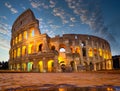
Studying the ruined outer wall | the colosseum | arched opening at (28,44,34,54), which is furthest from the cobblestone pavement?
arched opening at (28,44,34,54)

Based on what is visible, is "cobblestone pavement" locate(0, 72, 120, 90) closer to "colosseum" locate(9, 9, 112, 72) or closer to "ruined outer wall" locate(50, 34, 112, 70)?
"colosseum" locate(9, 9, 112, 72)

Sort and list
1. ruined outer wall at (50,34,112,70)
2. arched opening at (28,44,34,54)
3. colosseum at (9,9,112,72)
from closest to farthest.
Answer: colosseum at (9,9,112,72), ruined outer wall at (50,34,112,70), arched opening at (28,44,34,54)

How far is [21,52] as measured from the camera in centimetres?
3594

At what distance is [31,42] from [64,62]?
9985mm

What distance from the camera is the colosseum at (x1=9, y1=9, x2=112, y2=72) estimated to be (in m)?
28.4

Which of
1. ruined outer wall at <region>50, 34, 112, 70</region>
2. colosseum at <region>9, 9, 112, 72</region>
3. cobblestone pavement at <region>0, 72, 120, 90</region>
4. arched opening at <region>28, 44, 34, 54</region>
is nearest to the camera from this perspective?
cobblestone pavement at <region>0, 72, 120, 90</region>

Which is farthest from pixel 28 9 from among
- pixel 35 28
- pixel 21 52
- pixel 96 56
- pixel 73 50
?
pixel 96 56

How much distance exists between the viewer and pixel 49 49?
1174 inches

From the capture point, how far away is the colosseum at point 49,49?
1119 inches

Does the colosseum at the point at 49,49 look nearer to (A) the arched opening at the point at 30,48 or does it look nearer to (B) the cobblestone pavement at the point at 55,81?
(A) the arched opening at the point at 30,48

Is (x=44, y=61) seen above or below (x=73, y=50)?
below

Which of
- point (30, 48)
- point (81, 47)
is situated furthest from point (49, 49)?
point (81, 47)

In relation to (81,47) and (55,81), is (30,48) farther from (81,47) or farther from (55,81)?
(55,81)

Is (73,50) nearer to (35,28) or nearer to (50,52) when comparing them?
(50,52)
